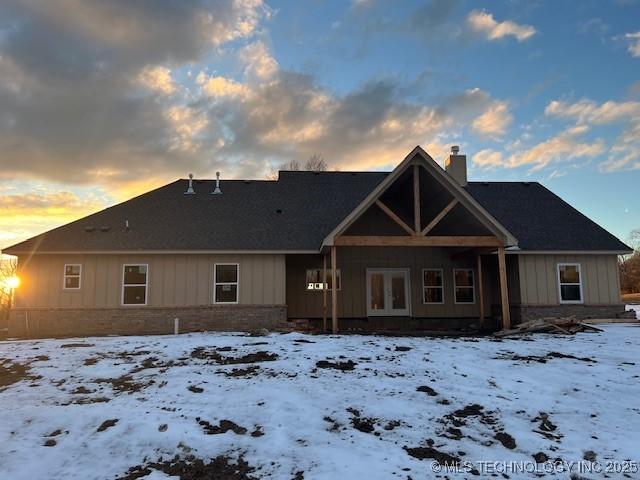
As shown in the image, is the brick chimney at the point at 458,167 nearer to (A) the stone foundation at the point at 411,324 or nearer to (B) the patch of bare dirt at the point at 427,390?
(A) the stone foundation at the point at 411,324

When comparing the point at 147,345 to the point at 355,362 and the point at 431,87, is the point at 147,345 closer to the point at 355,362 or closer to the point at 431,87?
the point at 355,362

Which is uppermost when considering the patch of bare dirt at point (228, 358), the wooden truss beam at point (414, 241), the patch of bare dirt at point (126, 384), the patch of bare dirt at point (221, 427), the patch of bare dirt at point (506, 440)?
the wooden truss beam at point (414, 241)

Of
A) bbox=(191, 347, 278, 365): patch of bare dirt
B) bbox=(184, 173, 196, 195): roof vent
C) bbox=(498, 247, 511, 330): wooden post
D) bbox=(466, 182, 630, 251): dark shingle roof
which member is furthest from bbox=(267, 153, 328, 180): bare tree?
bbox=(191, 347, 278, 365): patch of bare dirt

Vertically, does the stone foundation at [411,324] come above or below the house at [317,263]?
below

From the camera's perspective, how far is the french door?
684 inches

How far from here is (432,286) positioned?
57.9ft

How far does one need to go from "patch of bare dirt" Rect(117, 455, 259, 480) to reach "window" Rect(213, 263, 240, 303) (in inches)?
415

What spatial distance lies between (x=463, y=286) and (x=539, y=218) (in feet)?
14.2

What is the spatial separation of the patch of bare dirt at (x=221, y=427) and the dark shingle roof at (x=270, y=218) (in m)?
9.73

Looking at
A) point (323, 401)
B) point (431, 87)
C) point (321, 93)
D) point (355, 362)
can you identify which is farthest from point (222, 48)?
point (323, 401)

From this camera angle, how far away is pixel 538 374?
8336mm

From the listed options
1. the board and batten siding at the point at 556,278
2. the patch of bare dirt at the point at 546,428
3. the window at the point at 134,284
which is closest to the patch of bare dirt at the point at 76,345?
the window at the point at 134,284

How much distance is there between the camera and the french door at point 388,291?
1738 cm

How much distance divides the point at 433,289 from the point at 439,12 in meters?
9.94
